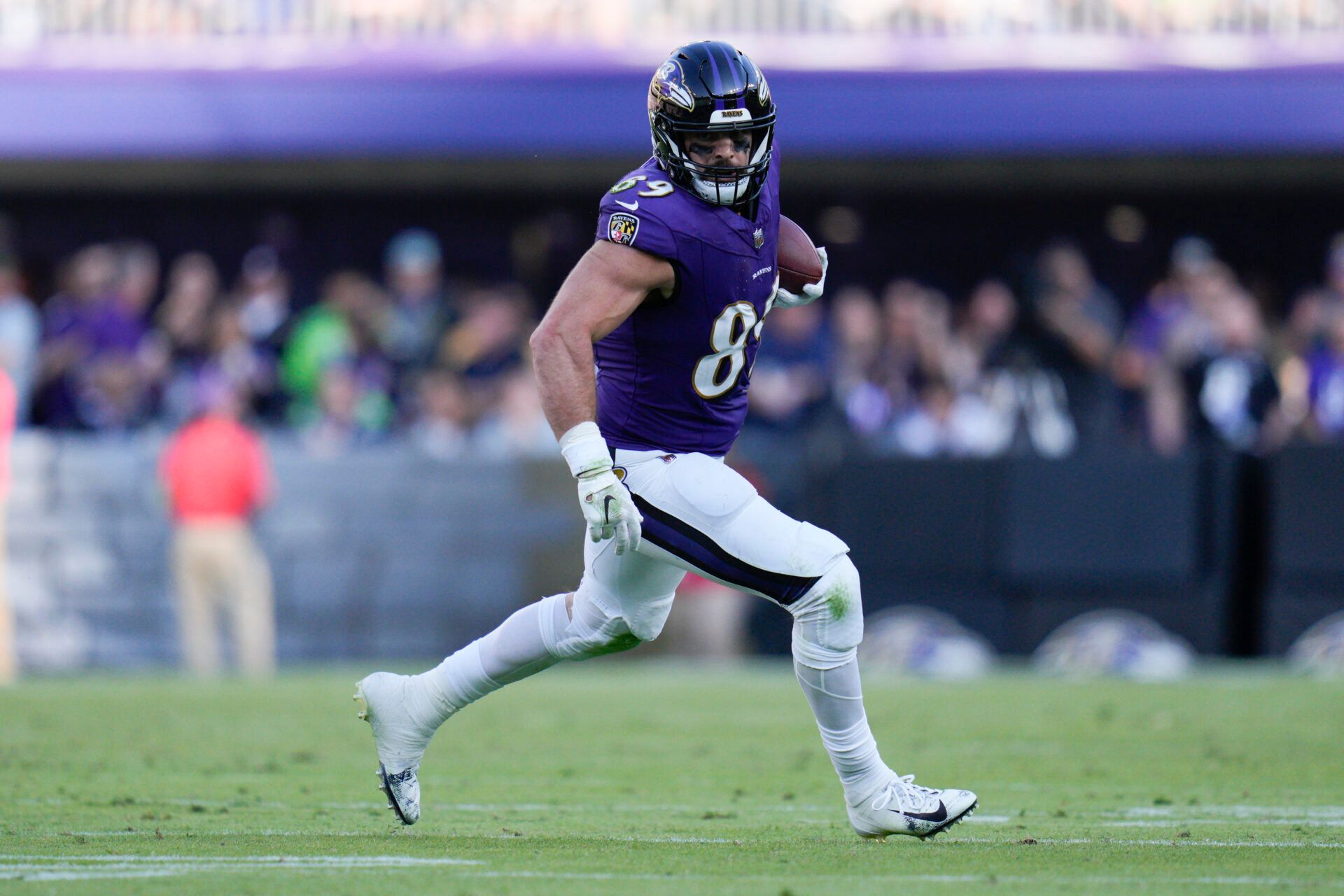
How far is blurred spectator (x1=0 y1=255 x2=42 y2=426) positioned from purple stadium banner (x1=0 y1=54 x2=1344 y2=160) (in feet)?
4.69

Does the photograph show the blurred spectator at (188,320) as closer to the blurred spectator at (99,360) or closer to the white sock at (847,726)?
the blurred spectator at (99,360)

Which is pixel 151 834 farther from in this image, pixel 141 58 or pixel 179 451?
pixel 141 58

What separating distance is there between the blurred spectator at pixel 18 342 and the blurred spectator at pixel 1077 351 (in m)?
7.04

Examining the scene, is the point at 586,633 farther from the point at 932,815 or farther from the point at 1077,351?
the point at 1077,351

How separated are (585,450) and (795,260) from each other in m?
0.98

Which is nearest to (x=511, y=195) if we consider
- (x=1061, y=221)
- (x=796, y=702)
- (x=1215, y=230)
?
(x=1061, y=221)

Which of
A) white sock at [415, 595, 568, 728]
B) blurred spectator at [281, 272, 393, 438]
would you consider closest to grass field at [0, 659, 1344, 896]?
white sock at [415, 595, 568, 728]

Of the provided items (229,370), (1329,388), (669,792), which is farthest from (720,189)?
(229,370)

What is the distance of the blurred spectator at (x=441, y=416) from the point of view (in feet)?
42.7

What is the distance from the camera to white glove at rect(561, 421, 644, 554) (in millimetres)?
4527

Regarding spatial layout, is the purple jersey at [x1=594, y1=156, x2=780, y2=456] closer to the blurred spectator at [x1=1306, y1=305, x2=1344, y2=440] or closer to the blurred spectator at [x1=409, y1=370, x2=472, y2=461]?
the blurred spectator at [x1=409, y1=370, x2=472, y2=461]

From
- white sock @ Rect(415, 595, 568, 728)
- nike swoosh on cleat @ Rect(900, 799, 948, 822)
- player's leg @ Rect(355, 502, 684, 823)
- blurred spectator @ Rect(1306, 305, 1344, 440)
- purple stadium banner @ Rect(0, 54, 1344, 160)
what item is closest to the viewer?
nike swoosh on cleat @ Rect(900, 799, 948, 822)

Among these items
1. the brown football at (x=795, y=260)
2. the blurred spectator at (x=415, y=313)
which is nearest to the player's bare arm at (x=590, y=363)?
the brown football at (x=795, y=260)

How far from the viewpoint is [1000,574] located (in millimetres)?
12180
